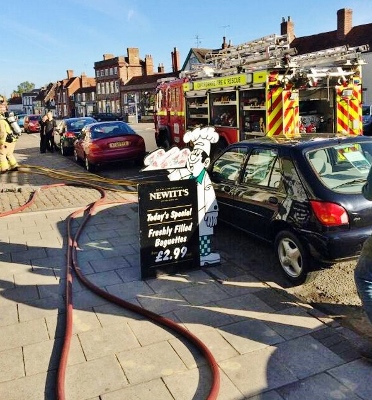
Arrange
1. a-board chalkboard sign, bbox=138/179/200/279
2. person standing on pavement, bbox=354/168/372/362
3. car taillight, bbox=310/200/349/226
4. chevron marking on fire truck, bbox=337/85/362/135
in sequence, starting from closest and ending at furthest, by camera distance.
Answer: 1. person standing on pavement, bbox=354/168/372/362
2. car taillight, bbox=310/200/349/226
3. a-board chalkboard sign, bbox=138/179/200/279
4. chevron marking on fire truck, bbox=337/85/362/135

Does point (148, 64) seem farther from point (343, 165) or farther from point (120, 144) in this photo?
point (343, 165)

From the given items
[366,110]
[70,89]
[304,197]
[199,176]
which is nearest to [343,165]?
[304,197]

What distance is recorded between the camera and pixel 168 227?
201 inches

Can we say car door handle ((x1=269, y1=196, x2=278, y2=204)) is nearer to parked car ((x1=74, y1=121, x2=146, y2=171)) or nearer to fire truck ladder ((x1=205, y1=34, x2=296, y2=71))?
fire truck ladder ((x1=205, y1=34, x2=296, y2=71))

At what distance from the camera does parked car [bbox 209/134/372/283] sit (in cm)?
439

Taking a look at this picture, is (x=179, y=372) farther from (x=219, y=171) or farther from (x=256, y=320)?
(x=219, y=171)

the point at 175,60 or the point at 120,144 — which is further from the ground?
the point at 175,60

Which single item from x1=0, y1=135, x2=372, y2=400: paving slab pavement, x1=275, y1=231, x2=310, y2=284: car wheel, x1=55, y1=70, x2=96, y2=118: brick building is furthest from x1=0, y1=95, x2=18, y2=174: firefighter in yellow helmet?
x1=55, y1=70, x2=96, y2=118: brick building

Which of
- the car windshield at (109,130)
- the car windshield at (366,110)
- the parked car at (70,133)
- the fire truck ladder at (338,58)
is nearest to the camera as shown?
the fire truck ladder at (338,58)

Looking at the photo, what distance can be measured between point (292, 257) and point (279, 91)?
5.22 metres

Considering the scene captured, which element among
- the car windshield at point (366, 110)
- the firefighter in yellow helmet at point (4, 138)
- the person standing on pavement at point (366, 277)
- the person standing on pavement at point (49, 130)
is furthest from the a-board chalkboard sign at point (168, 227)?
the car windshield at point (366, 110)

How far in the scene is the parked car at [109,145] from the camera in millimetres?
12938

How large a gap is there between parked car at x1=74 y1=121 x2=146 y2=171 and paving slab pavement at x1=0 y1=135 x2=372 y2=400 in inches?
285

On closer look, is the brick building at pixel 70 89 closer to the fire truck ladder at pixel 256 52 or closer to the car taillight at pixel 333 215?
the fire truck ladder at pixel 256 52
